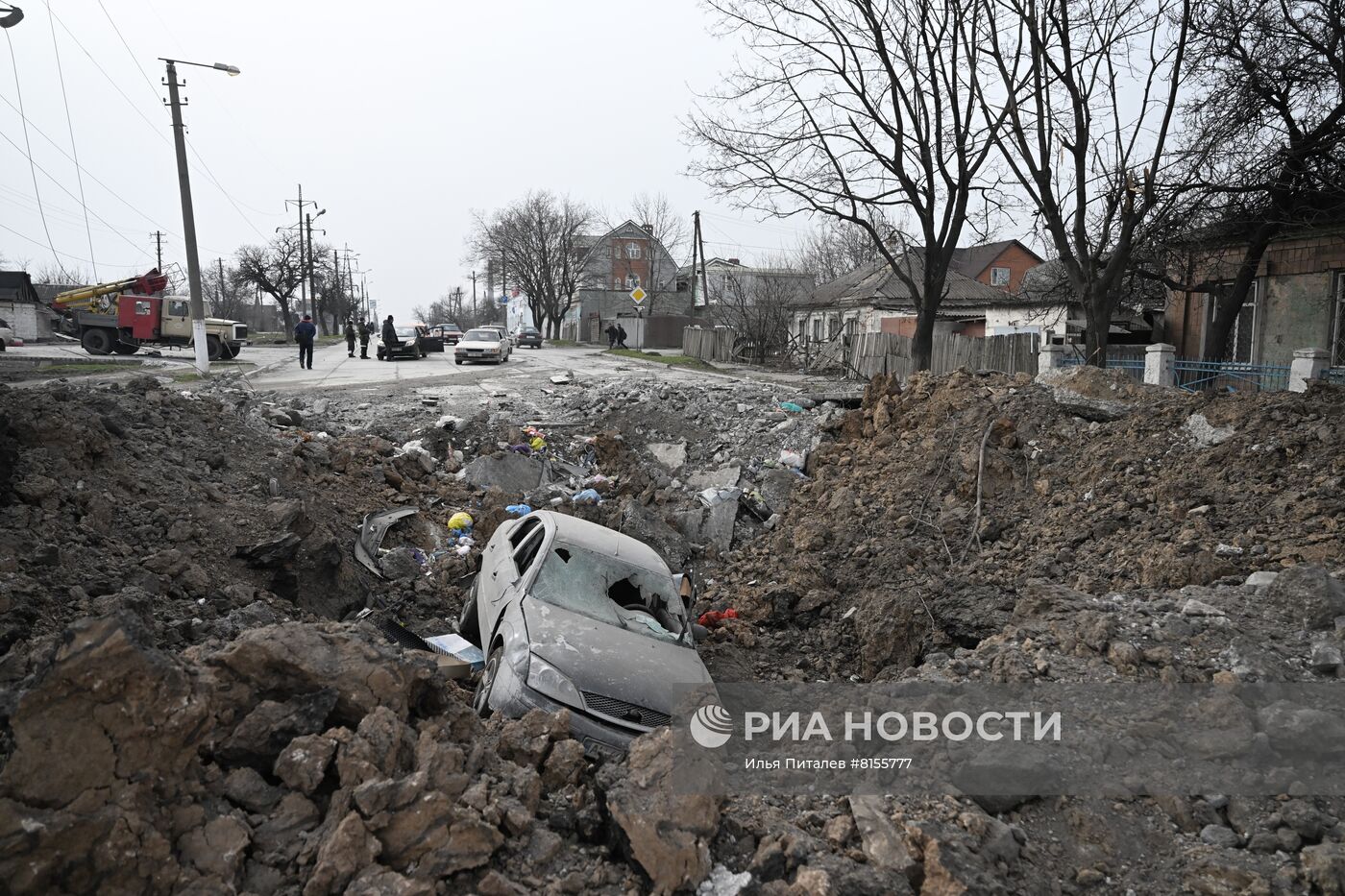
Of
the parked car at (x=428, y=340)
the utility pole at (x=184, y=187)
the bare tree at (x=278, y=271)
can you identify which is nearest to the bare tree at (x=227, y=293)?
the bare tree at (x=278, y=271)

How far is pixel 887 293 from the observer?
35750mm

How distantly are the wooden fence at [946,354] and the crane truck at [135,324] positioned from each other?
21.9 metres

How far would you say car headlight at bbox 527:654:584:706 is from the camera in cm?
532

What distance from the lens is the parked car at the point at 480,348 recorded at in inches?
1179

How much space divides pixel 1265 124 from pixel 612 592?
16.1 meters

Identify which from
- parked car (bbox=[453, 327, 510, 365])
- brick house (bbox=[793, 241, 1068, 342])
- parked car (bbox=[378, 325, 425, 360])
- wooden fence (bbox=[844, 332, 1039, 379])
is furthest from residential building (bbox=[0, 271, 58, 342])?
wooden fence (bbox=[844, 332, 1039, 379])

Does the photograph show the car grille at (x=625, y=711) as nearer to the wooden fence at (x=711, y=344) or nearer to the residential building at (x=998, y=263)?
the wooden fence at (x=711, y=344)

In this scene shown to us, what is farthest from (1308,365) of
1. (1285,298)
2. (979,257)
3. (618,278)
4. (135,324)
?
(618,278)

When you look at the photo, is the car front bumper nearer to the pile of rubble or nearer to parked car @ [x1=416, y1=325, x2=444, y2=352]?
the pile of rubble

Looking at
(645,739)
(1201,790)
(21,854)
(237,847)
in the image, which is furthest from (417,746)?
(1201,790)

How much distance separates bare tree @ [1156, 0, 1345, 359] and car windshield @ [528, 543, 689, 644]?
13.9 meters

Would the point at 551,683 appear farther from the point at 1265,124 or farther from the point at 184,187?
the point at 184,187

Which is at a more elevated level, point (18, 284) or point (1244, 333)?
point (18, 284)

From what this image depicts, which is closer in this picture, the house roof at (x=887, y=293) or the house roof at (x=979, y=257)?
the house roof at (x=887, y=293)
